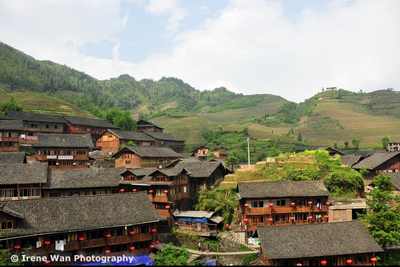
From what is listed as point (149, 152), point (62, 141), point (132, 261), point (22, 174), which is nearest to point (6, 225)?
point (132, 261)

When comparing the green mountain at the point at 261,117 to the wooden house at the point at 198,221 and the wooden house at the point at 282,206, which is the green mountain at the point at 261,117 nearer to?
the wooden house at the point at 282,206

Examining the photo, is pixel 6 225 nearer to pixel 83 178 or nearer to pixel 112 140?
pixel 83 178

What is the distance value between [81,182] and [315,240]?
93.2ft

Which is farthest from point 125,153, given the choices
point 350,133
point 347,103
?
point 347,103

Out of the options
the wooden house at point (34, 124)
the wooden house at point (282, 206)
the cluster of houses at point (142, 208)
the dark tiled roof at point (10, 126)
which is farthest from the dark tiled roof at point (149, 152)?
the wooden house at point (282, 206)

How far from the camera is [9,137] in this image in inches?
2223

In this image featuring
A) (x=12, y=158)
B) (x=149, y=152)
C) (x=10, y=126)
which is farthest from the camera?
(x=149, y=152)

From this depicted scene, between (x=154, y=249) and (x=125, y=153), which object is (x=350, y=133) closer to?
(x=125, y=153)

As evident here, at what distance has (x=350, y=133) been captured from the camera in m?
124

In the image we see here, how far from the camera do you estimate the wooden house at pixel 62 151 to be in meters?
53.9

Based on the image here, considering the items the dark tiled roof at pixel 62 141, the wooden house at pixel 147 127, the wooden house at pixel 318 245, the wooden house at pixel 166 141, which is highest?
the wooden house at pixel 147 127

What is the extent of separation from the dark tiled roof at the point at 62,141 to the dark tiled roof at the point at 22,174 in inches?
545

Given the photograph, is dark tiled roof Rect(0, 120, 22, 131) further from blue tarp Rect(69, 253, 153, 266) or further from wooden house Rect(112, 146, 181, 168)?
blue tarp Rect(69, 253, 153, 266)

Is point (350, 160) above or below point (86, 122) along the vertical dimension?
below
